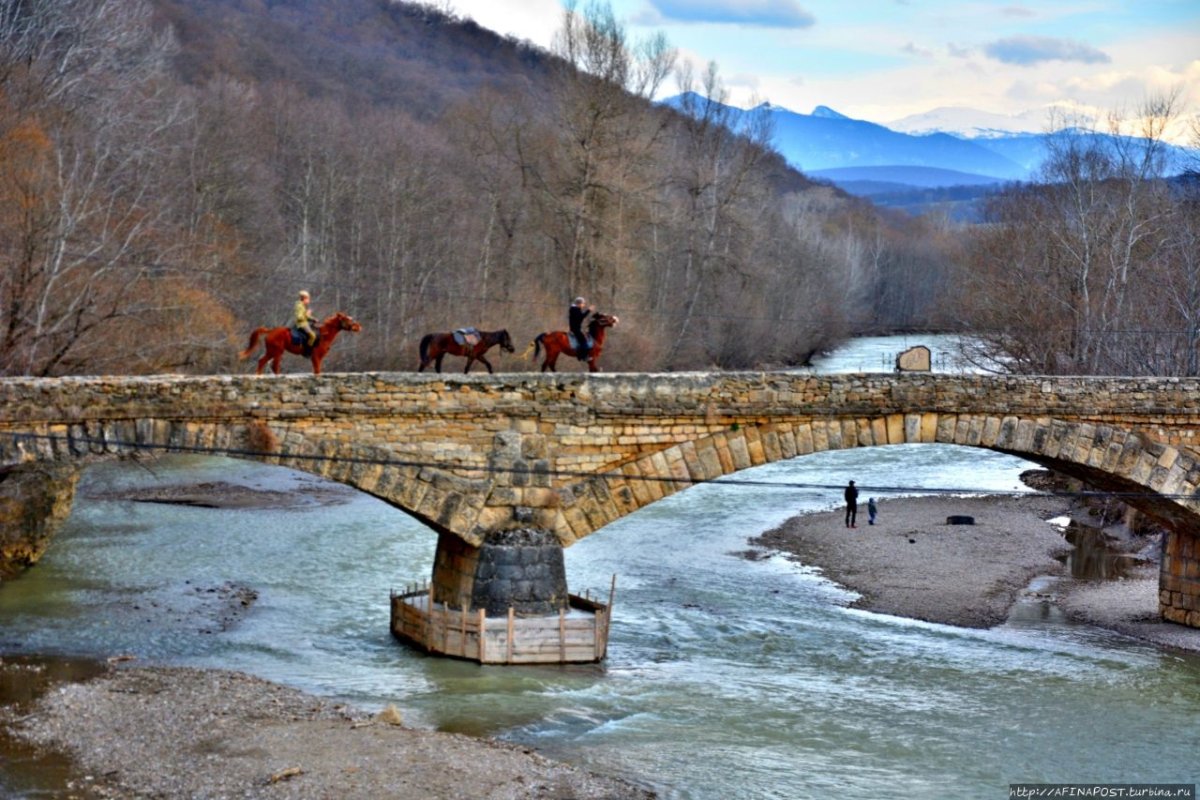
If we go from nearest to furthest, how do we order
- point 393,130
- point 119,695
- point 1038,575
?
1. point 119,695
2. point 1038,575
3. point 393,130

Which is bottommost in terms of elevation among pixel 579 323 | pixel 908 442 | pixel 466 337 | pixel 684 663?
pixel 684 663

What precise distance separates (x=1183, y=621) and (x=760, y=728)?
10289 millimetres

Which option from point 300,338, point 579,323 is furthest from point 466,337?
point 300,338

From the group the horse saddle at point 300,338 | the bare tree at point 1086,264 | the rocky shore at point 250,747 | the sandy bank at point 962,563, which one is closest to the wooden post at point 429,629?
the rocky shore at point 250,747

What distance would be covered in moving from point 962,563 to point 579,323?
11626 mm

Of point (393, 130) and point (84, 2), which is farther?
point (393, 130)

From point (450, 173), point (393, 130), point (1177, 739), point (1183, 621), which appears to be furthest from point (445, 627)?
point (393, 130)

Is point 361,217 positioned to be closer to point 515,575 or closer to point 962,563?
point 962,563

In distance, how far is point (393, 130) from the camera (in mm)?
70125

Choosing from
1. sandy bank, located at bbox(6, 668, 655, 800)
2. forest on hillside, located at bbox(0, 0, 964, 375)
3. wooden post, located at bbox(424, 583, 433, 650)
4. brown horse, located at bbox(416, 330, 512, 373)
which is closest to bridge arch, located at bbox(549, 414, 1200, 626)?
wooden post, located at bbox(424, 583, 433, 650)

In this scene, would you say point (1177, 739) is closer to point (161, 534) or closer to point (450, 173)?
point (161, 534)

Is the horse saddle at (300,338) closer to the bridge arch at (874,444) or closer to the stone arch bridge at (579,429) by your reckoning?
the stone arch bridge at (579,429)

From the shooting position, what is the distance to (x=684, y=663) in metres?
21.9

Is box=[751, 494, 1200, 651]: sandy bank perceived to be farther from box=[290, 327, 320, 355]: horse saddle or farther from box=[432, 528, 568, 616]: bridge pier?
box=[290, 327, 320, 355]: horse saddle
